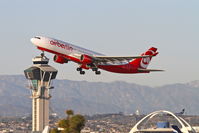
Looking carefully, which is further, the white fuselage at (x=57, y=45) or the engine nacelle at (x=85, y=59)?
the engine nacelle at (x=85, y=59)

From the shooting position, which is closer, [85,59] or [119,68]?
[85,59]

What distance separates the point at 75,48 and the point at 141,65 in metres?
27.2

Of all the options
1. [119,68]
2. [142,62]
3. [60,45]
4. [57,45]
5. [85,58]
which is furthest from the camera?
[142,62]

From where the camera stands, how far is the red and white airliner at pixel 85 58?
152125mm

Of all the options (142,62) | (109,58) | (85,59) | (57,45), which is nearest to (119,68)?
(109,58)

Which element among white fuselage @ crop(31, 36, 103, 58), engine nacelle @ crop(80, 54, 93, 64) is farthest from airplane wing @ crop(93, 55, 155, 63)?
white fuselage @ crop(31, 36, 103, 58)

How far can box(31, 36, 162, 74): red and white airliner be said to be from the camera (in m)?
152

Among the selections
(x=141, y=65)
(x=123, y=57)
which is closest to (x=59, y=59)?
(x=123, y=57)

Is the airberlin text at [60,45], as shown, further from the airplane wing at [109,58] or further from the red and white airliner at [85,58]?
the airplane wing at [109,58]

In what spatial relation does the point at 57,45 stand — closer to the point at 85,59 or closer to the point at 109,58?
the point at 85,59

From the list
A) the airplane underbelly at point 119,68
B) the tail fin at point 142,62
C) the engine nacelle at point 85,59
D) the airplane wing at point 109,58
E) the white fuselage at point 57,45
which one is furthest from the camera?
the tail fin at point 142,62

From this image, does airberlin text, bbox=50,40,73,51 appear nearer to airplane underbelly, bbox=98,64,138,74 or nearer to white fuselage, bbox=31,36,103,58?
white fuselage, bbox=31,36,103,58

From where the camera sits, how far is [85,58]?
155750 mm

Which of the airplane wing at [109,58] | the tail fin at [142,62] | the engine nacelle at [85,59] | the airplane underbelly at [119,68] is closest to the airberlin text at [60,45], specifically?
the engine nacelle at [85,59]
